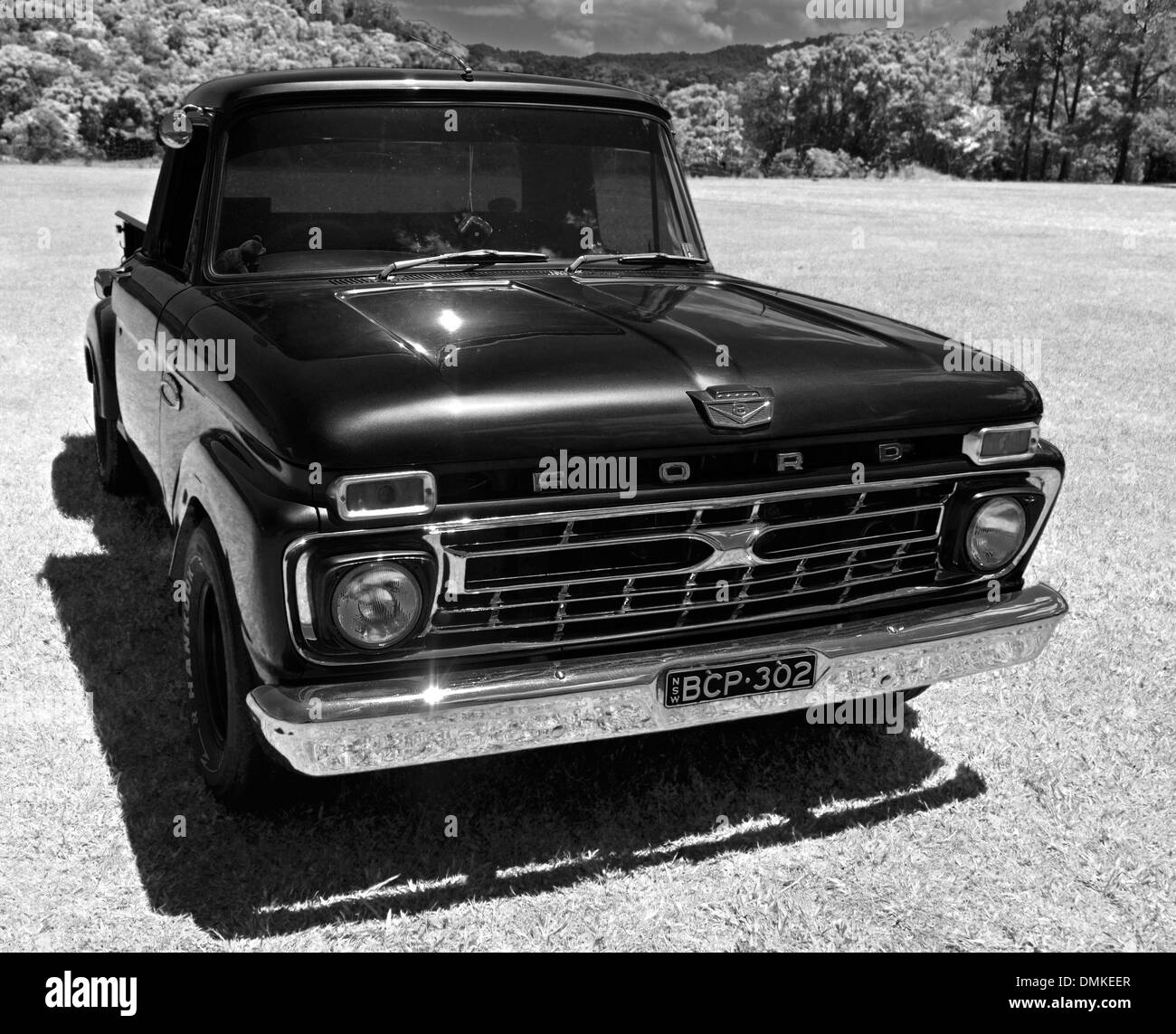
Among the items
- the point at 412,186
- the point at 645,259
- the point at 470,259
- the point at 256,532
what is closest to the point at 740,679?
the point at 256,532

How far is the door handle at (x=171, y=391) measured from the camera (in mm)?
3621

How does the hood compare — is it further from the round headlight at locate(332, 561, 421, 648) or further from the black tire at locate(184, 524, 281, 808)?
the black tire at locate(184, 524, 281, 808)

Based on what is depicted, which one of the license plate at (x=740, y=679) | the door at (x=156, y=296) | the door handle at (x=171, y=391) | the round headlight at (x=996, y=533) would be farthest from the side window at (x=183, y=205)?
the round headlight at (x=996, y=533)

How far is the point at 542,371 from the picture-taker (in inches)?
113

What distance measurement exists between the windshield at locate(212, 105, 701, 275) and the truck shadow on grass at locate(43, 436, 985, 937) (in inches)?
61.2

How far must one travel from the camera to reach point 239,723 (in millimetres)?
3014

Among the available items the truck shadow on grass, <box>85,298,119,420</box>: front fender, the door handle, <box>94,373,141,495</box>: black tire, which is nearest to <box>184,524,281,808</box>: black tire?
the truck shadow on grass

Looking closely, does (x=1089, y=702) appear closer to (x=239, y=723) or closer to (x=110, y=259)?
(x=239, y=723)

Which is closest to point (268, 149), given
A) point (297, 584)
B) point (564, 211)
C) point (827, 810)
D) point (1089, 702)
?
point (564, 211)

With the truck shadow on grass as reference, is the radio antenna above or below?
above

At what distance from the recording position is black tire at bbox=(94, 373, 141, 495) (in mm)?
5805

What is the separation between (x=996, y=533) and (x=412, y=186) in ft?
6.79
